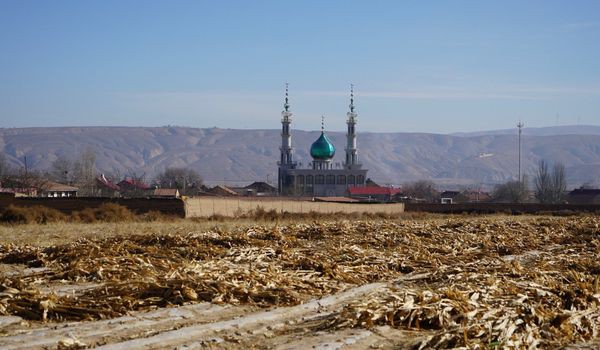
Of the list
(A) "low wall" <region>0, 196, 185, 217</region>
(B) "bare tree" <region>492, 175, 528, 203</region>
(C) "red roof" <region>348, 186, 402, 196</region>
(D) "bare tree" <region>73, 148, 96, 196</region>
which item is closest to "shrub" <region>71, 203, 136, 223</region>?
(A) "low wall" <region>0, 196, 185, 217</region>

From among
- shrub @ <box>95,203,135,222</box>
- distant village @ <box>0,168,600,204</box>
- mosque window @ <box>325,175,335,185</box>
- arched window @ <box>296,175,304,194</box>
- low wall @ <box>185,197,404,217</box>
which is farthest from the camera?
mosque window @ <box>325,175,335,185</box>

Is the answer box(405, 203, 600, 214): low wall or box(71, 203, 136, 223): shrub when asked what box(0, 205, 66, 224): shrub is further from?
box(405, 203, 600, 214): low wall

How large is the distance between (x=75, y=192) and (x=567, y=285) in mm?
94851

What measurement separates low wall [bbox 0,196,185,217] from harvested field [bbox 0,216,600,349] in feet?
80.0

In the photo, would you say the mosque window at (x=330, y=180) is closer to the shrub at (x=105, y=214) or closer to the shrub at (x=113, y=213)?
the shrub at (x=113, y=213)

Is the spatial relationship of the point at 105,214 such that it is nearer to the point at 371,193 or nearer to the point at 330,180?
the point at 371,193

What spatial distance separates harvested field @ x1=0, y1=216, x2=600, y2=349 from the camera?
12070 mm

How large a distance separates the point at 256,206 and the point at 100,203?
30.7 feet

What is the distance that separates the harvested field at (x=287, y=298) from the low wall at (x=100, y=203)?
24.4 metres

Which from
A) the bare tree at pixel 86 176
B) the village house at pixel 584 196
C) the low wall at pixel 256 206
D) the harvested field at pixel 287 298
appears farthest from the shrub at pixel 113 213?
the village house at pixel 584 196

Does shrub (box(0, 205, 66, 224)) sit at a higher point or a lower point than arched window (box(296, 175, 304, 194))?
lower

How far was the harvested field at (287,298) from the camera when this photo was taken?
39.6 ft

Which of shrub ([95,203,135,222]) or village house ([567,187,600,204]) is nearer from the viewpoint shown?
shrub ([95,203,135,222])

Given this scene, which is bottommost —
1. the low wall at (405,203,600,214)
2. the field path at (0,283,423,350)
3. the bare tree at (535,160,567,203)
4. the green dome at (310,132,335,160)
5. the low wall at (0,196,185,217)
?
the field path at (0,283,423,350)
